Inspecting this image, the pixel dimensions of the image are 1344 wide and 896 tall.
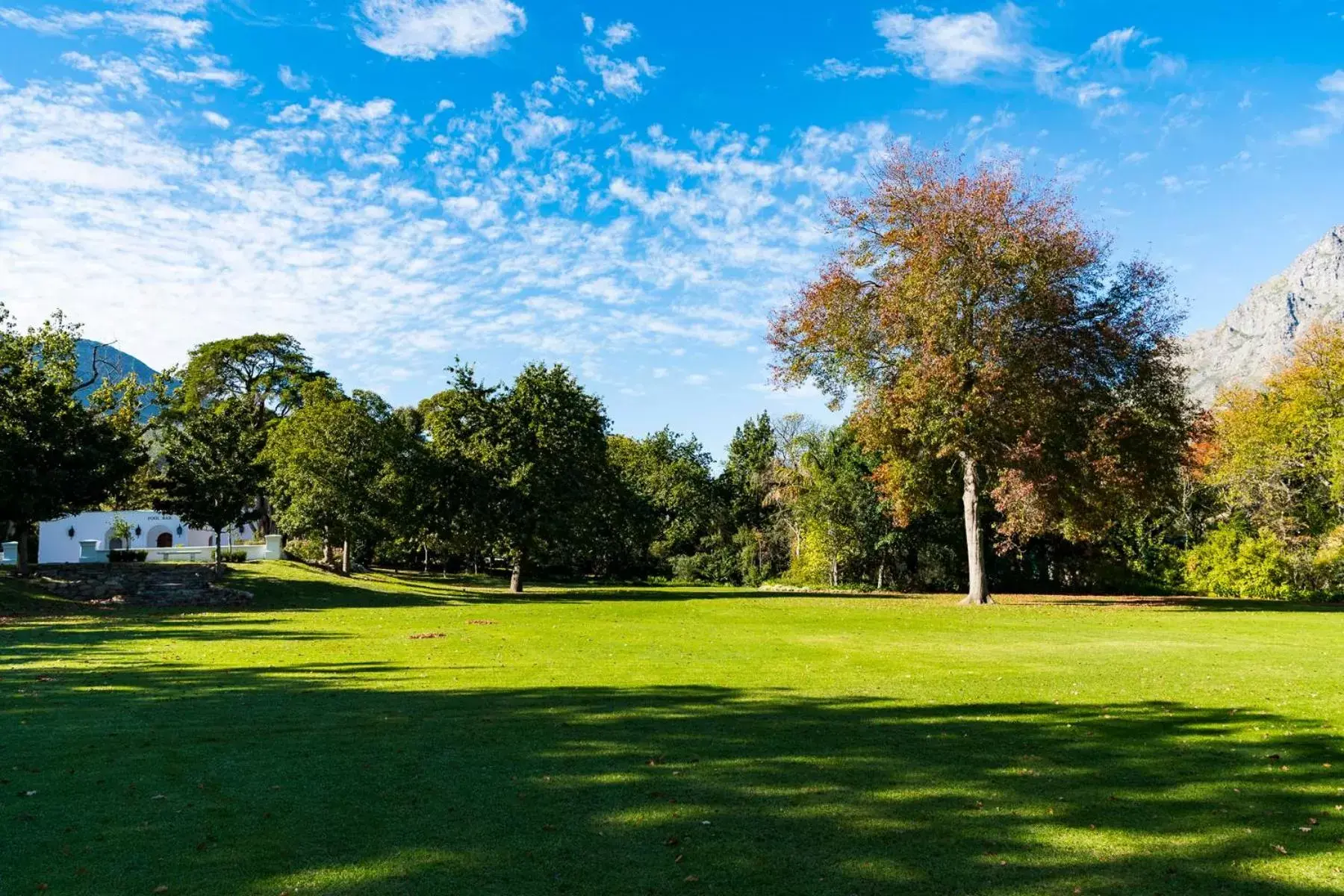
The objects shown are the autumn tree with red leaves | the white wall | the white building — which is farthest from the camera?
the white wall

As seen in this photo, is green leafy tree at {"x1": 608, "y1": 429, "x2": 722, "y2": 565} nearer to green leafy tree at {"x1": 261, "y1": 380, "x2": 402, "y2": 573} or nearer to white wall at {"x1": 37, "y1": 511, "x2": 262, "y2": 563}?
green leafy tree at {"x1": 261, "y1": 380, "x2": 402, "y2": 573}

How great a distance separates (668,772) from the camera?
7590 millimetres

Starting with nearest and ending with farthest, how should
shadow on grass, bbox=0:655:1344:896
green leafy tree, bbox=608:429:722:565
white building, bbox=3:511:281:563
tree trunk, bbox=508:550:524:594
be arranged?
shadow on grass, bbox=0:655:1344:896 → tree trunk, bbox=508:550:524:594 → white building, bbox=3:511:281:563 → green leafy tree, bbox=608:429:722:565

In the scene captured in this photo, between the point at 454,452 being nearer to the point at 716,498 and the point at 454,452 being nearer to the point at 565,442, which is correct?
the point at 565,442

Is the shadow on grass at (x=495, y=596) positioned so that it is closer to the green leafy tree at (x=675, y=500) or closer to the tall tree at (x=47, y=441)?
the tall tree at (x=47, y=441)

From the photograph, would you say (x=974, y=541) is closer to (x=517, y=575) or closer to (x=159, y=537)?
(x=517, y=575)

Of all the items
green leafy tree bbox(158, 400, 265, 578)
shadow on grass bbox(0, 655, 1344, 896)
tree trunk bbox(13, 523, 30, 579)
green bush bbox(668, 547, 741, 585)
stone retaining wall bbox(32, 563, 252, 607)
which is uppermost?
green leafy tree bbox(158, 400, 265, 578)

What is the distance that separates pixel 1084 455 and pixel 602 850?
33.0 m

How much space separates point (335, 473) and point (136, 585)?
11.2m

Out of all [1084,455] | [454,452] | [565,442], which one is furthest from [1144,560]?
[454,452]

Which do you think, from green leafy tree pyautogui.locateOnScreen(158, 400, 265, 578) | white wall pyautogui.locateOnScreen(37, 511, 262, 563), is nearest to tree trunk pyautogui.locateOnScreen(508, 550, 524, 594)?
green leafy tree pyautogui.locateOnScreen(158, 400, 265, 578)

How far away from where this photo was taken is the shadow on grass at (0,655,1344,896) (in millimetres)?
5289

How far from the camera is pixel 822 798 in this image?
677 cm

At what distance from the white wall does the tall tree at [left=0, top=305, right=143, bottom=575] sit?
66.5 ft
